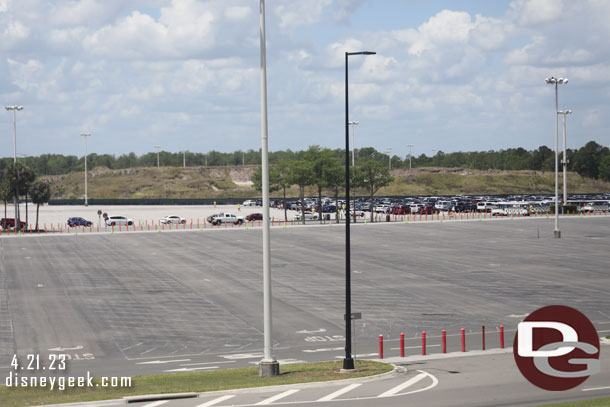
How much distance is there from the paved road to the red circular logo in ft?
5.75

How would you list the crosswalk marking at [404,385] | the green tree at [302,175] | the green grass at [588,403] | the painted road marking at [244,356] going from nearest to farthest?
the green grass at [588,403]
the crosswalk marking at [404,385]
the painted road marking at [244,356]
the green tree at [302,175]

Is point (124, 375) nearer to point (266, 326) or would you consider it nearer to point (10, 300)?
point (266, 326)

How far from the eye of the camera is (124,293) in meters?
37.3

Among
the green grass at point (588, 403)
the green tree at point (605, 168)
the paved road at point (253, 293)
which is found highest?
the green tree at point (605, 168)

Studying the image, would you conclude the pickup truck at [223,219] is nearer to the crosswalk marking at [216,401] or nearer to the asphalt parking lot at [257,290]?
the asphalt parking lot at [257,290]

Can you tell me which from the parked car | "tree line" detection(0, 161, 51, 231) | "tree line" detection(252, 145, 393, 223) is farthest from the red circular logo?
the parked car

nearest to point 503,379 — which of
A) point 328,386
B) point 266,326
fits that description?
point 328,386

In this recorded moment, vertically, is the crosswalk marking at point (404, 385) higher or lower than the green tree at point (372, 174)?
lower

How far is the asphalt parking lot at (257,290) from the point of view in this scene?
2814 cm

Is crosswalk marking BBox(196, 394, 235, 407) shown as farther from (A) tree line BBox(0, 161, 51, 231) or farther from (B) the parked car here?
(B) the parked car

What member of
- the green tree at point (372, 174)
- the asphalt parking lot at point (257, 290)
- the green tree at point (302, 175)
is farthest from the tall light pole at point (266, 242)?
the green tree at point (372, 174)

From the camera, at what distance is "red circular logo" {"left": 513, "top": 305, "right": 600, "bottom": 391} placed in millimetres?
18469

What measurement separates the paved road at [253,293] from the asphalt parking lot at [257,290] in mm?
79

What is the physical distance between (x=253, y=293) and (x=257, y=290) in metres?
0.89
